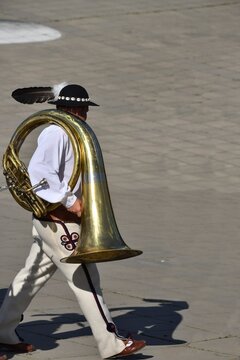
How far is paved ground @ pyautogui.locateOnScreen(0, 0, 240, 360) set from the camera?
8359mm

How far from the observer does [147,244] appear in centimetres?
1098

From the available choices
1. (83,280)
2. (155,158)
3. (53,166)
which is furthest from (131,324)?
(155,158)

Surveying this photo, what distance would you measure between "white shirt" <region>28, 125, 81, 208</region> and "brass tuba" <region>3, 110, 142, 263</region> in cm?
4

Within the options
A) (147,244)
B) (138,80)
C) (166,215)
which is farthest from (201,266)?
(138,80)

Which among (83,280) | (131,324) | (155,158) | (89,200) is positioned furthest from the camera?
(155,158)

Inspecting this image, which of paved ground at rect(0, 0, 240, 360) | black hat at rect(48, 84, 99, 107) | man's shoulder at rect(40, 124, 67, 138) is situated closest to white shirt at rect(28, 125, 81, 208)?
man's shoulder at rect(40, 124, 67, 138)

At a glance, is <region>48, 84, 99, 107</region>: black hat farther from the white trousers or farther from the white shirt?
the white trousers

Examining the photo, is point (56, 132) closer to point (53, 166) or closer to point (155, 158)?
point (53, 166)

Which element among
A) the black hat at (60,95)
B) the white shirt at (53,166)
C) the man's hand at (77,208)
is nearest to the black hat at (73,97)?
the black hat at (60,95)

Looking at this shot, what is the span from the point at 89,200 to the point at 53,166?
0.29m

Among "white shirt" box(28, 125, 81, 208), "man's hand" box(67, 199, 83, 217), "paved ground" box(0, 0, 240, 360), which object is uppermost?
"white shirt" box(28, 125, 81, 208)

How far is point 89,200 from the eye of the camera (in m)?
7.19

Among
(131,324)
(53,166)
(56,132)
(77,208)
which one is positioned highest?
(56,132)

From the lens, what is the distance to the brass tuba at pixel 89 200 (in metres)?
7.14
